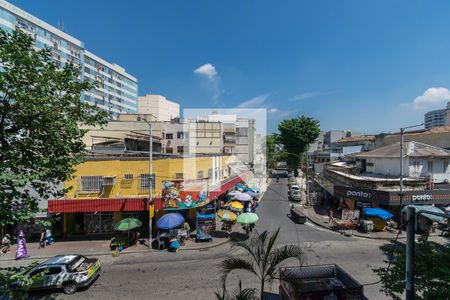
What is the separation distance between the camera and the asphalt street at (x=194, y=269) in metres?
11.2

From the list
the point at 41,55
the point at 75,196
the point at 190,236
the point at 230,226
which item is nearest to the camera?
the point at 41,55

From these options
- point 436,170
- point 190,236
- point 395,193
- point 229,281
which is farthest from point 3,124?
point 436,170

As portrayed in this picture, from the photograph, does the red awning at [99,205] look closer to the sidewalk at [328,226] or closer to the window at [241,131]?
the sidewalk at [328,226]

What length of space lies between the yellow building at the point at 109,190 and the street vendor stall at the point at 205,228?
300 cm

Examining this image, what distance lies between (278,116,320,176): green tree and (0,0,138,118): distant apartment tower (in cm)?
4019

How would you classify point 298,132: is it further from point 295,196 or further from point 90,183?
point 90,183

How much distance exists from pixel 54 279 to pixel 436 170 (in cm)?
3110

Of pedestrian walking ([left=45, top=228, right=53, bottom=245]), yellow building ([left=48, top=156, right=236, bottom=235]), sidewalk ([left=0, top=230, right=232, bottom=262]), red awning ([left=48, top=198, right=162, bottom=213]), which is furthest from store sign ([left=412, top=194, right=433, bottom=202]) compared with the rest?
pedestrian walking ([left=45, top=228, right=53, bottom=245])

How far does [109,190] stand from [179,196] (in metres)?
5.40

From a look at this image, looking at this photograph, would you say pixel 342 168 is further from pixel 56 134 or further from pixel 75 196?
pixel 56 134

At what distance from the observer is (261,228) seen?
71.3 feet

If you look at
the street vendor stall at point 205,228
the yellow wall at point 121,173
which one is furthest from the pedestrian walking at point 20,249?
the street vendor stall at point 205,228

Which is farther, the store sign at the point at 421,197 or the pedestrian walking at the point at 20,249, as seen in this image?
the store sign at the point at 421,197

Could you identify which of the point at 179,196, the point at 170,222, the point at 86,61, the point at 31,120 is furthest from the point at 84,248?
the point at 86,61
